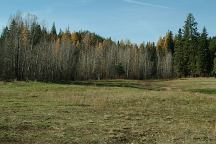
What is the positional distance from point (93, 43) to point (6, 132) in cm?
13827

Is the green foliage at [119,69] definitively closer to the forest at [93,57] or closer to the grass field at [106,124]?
the forest at [93,57]

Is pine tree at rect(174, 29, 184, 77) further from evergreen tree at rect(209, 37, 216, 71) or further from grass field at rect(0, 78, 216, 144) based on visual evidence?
grass field at rect(0, 78, 216, 144)

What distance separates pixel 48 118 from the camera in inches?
815

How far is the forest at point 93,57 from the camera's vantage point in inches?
3135

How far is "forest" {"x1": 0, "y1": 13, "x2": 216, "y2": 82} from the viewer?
79625mm

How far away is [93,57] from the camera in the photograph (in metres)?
124

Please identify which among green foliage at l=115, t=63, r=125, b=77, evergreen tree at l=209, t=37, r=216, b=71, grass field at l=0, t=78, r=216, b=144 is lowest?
grass field at l=0, t=78, r=216, b=144

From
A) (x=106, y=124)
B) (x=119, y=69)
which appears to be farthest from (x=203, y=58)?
(x=106, y=124)

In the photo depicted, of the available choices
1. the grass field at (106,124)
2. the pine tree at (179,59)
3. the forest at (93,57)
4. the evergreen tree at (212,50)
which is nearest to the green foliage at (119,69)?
the forest at (93,57)

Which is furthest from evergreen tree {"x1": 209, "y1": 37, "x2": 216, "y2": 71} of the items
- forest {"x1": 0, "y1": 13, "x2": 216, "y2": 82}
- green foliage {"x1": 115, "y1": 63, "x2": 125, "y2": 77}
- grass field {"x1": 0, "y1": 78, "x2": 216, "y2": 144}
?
grass field {"x1": 0, "y1": 78, "x2": 216, "y2": 144}

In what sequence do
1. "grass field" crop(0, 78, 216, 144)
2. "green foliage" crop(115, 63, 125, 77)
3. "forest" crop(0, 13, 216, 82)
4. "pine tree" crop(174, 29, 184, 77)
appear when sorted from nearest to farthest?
"grass field" crop(0, 78, 216, 144) → "forest" crop(0, 13, 216, 82) → "pine tree" crop(174, 29, 184, 77) → "green foliage" crop(115, 63, 125, 77)

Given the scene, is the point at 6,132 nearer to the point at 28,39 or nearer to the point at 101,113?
the point at 101,113

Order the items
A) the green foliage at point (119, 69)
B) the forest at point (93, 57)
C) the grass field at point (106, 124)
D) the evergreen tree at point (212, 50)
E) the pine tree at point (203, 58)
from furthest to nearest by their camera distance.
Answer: the green foliage at point (119, 69) < the evergreen tree at point (212, 50) < the pine tree at point (203, 58) < the forest at point (93, 57) < the grass field at point (106, 124)

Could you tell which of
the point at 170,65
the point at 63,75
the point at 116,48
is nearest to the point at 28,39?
the point at 63,75
